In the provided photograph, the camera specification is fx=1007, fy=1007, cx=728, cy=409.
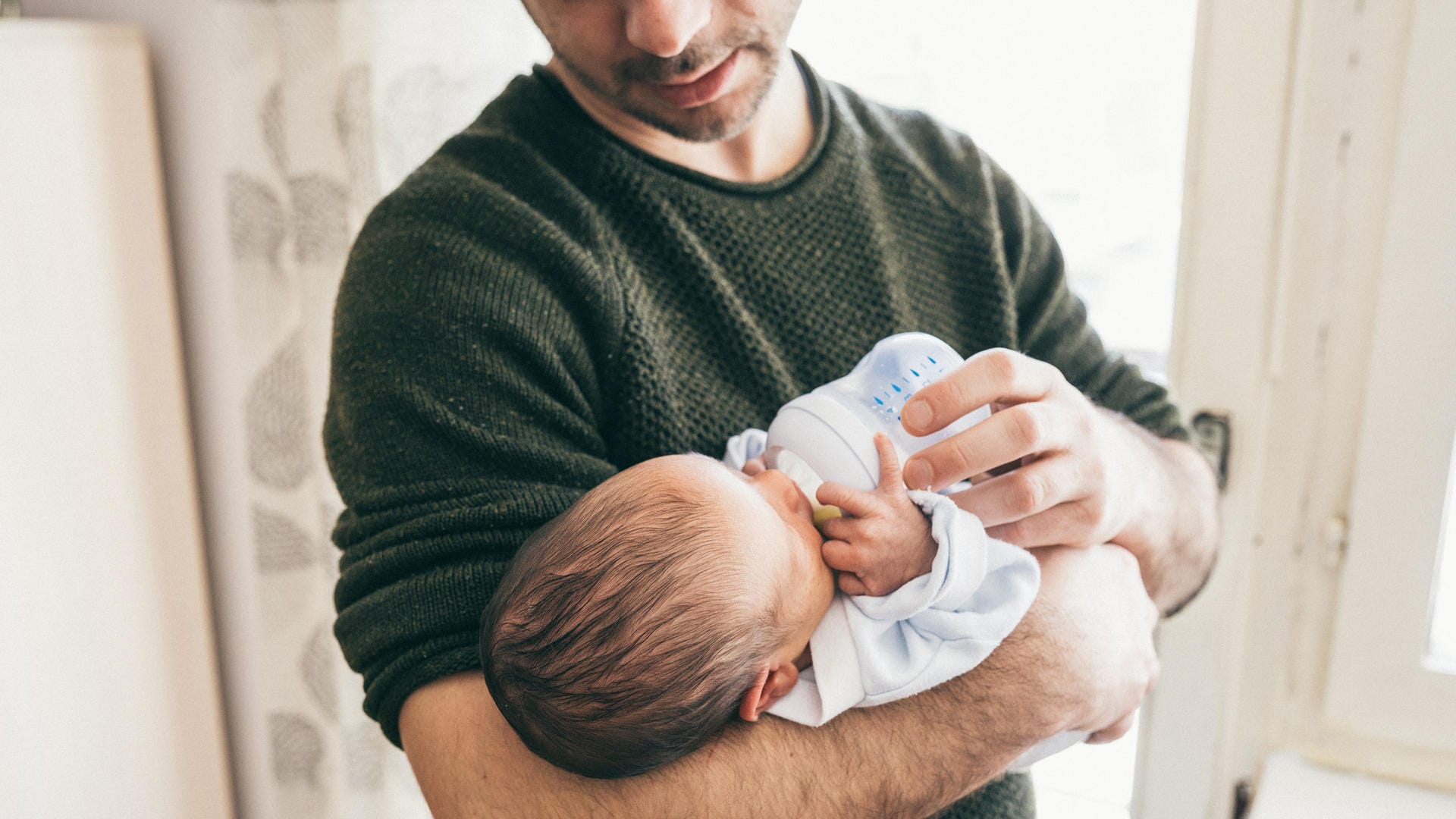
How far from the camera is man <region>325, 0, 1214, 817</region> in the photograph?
82 centimetres

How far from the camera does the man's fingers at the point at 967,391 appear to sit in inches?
32.9

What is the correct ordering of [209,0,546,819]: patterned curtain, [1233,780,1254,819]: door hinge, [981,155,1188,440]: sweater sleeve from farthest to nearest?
1. [1233,780,1254,819]: door hinge
2. [209,0,546,819]: patterned curtain
3. [981,155,1188,440]: sweater sleeve

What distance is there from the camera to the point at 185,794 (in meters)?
1.70

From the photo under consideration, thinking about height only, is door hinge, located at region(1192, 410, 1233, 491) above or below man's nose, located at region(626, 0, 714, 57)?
below

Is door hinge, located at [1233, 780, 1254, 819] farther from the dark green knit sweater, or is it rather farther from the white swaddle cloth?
the white swaddle cloth

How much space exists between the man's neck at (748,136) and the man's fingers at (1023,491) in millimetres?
448

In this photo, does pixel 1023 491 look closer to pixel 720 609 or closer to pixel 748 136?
pixel 720 609

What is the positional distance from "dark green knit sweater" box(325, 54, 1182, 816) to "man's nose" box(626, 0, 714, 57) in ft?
0.39

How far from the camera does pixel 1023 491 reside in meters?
0.88

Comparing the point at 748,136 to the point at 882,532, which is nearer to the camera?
the point at 882,532

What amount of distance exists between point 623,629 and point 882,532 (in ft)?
0.77

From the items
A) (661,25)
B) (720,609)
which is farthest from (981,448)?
(661,25)

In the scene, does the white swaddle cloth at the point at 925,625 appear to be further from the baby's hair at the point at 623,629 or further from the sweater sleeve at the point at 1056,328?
the sweater sleeve at the point at 1056,328

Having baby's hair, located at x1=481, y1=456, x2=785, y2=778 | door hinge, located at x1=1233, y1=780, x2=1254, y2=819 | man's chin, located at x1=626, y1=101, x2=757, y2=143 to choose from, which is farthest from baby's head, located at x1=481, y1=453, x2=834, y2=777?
door hinge, located at x1=1233, y1=780, x2=1254, y2=819
